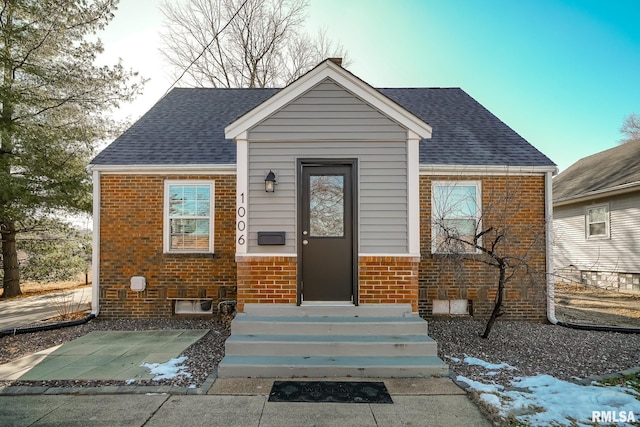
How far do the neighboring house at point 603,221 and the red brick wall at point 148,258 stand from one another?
30.3ft

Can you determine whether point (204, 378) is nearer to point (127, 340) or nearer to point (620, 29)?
point (127, 340)

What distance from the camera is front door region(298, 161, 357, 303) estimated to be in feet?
16.9

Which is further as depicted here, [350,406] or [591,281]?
[591,281]

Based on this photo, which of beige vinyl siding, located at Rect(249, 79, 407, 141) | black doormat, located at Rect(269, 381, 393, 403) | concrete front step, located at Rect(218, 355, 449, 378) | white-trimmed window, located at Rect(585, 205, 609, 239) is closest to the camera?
black doormat, located at Rect(269, 381, 393, 403)

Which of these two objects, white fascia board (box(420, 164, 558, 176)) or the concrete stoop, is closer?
the concrete stoop

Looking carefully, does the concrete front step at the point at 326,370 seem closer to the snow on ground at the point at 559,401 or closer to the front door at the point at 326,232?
the snow on ground at the point at 559,401

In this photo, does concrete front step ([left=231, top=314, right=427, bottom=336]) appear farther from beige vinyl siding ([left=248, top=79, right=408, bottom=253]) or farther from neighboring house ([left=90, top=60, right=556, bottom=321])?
beige vinyl siding ([left=248, top=79, right=408, bottom=253])

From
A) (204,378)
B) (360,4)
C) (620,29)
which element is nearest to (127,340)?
(204,378)

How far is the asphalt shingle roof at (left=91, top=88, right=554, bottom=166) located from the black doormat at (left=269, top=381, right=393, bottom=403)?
4.61 m

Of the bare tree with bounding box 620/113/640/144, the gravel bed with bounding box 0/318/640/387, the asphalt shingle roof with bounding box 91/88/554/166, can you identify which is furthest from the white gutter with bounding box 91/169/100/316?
the bare tree with bounding box 620/113/640/144

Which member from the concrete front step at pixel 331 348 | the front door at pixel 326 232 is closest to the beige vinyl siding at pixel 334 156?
the front door at pixel 326 232

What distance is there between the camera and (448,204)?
22.9 feet

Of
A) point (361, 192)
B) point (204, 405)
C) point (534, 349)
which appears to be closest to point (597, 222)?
point (534, 349)

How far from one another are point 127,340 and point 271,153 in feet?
13.3
